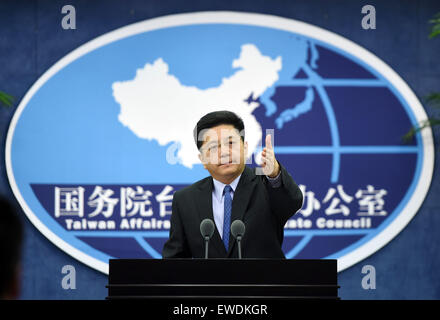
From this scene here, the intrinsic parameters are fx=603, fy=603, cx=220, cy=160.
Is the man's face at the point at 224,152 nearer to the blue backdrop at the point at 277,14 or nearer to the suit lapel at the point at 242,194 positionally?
the suit lapel at the point at 242,194

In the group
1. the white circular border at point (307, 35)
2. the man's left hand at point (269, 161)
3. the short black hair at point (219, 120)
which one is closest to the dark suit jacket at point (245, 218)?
the man's left hand at point (269, 161)

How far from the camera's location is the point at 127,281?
201 centimetres

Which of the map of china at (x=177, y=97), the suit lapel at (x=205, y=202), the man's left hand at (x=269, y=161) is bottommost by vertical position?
the suit lapel at (x=205, y=202)

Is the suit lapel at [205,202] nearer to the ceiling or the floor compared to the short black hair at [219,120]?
nearer to the floor

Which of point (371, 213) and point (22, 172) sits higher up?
point (22, 172)

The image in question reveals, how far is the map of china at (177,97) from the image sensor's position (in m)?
4.84

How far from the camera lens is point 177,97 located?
4.86m

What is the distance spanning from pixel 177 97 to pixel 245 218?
94.2 inches

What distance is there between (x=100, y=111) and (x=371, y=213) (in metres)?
2.33

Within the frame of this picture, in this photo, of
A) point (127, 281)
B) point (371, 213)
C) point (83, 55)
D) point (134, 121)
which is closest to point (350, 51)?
point (371, 213)

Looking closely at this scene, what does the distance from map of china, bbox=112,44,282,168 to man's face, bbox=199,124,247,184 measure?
208cm

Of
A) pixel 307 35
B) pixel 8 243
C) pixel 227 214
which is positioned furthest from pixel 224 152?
pixel 307 35

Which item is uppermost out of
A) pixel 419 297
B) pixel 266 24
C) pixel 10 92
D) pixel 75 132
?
pixel 266 24

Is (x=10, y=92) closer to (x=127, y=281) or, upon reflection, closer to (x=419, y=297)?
(x=127, y=281)
